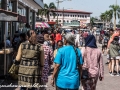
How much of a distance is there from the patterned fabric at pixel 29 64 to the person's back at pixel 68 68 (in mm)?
770

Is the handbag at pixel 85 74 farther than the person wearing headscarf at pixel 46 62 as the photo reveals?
No

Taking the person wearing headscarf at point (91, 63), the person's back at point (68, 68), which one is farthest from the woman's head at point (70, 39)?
the person wearing headscarf at point (91, 63)

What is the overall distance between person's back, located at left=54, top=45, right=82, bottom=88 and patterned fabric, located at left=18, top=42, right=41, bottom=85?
0.77m

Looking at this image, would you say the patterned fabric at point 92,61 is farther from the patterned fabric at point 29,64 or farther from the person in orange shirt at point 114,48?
the person in orange shirt at point 114,48

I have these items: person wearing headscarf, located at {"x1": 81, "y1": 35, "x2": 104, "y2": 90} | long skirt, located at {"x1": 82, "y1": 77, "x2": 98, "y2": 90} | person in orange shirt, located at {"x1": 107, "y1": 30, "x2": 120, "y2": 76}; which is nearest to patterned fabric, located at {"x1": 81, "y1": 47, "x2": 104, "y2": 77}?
person wearing headscarf, located at {"x1": 81, "y1": 35, "x2": 104, "y2": 90}

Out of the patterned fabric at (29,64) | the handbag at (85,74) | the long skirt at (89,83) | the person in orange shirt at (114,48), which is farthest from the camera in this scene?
the person in orange shirt at (114,48)

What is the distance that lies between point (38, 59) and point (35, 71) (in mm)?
231

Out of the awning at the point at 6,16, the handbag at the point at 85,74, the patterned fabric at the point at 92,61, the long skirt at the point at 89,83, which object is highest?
the awning at the point at 6,16

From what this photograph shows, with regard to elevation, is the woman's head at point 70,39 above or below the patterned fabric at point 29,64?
above

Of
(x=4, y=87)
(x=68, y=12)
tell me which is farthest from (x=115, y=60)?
(x=68, y=12)

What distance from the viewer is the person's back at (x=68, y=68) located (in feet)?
16.4

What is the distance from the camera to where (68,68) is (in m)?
5.00

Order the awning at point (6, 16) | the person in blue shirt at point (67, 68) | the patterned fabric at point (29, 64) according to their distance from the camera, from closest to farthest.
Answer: the person in blue shirt at point (67, 68), the patterned fabric at point (29, 64), the awning at point (6, 16)

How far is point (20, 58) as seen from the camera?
5.73 metres
